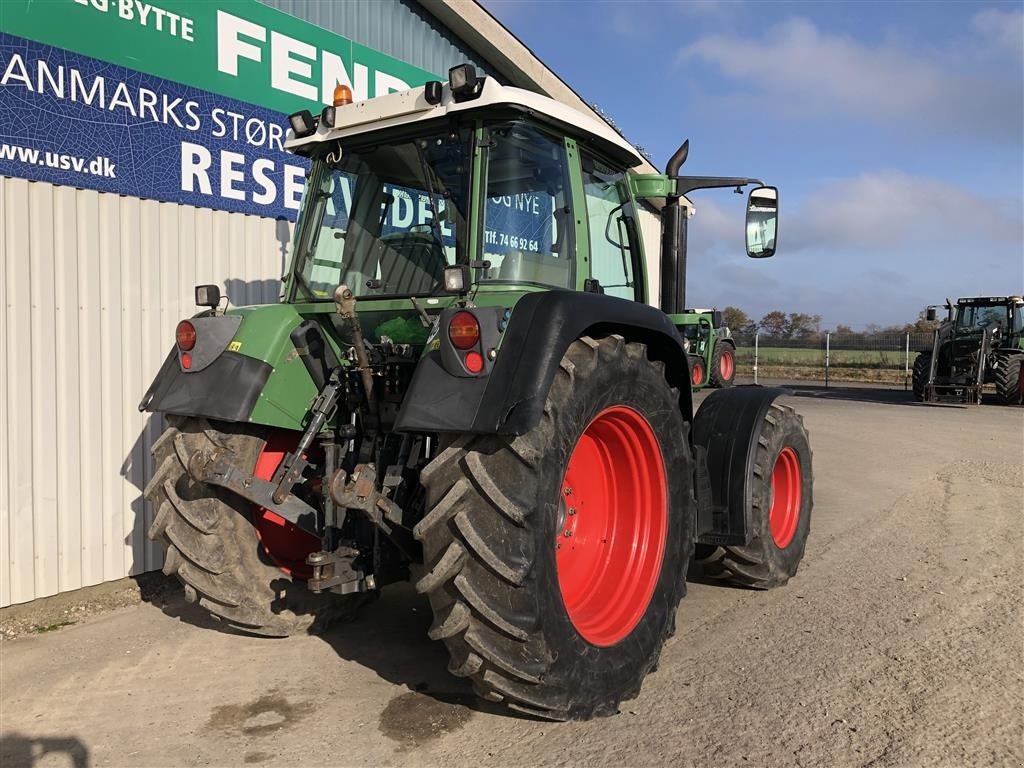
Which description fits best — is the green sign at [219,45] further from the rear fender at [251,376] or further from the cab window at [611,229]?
the cab window at [611,229]

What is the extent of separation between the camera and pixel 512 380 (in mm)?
2809

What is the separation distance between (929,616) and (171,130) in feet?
18.6

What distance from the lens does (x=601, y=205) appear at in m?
4.13

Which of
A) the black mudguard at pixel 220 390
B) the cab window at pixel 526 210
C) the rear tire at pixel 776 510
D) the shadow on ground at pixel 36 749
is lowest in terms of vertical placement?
the shadow on ground at pixel 36 749

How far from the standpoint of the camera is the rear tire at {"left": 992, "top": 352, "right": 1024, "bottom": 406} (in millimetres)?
17406

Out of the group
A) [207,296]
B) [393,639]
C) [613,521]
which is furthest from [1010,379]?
[207,296]

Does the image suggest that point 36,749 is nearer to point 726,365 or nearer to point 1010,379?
point 726,365

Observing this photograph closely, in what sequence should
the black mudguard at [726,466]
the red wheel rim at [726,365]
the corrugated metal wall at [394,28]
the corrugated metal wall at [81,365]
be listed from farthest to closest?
the corrugated metal wall at [394,28] < the red wheel rim at [726,365] < the corrugated metal wall at [81,365] < the black mudguard at [726,466]

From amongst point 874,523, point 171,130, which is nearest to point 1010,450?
point 874,523

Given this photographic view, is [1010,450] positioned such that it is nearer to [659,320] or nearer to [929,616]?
[929,616]

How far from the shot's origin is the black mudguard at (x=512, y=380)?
9.07 ft

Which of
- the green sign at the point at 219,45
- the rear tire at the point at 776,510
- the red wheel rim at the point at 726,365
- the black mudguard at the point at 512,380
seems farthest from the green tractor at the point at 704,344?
the green sign at the point at 219,45

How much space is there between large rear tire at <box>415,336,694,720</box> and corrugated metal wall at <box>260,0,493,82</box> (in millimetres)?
4593

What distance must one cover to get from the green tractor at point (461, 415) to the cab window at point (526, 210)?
0.01 metres
